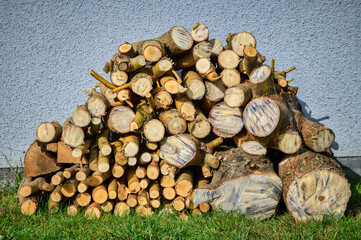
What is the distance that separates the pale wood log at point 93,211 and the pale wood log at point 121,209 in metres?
0.15

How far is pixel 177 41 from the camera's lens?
95.9 inches

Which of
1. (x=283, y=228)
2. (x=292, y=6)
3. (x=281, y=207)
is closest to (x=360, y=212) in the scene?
(x=281, y=207)

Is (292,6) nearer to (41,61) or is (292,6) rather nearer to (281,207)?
(281,207)

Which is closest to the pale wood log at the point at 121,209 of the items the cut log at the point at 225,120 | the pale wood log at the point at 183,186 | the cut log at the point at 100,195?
the cut log at the point at 100,195

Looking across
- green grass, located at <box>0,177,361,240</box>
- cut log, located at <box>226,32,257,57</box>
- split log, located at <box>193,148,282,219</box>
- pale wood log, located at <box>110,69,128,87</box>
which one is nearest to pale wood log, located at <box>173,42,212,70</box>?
cut log, located at <box>226,32,257,57</box>

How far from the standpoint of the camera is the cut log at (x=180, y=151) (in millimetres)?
2285

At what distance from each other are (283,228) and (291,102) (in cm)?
131

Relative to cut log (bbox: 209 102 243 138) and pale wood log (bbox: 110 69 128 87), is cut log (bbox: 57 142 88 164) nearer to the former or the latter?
pale wood log (bbox: 110 69 128 87)

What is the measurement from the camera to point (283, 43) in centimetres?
320

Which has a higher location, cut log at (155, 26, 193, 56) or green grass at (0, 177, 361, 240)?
cut log at (155, 26, 193, 56)

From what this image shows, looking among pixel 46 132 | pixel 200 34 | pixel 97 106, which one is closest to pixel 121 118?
pixel 97 106

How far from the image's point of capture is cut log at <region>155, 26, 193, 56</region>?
2434 mm

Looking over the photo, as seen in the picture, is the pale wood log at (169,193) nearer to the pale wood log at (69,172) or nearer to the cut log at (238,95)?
the pale wood log at (69,172)

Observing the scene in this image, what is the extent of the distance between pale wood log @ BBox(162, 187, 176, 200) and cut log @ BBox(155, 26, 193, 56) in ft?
4.54
